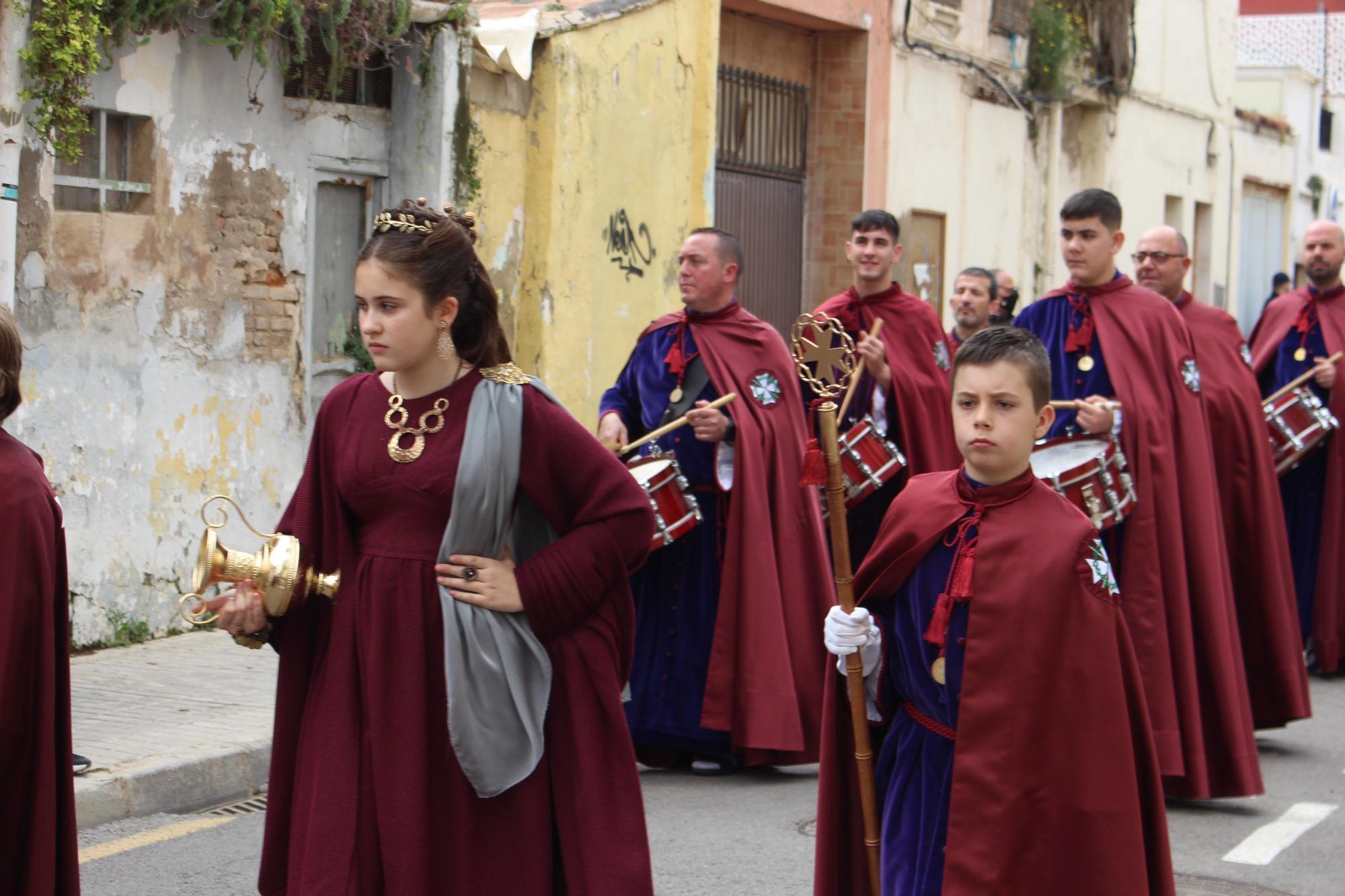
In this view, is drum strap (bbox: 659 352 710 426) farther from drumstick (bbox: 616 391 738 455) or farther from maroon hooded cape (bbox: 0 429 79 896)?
maroon hooded cape (bbox: 0 429 79 896)

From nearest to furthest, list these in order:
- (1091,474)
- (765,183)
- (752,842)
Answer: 1. (752,842)
2. (1091,474)
3. (765,183)

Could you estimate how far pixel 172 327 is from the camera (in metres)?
9.65

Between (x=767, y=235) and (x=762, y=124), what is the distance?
936 millimetres

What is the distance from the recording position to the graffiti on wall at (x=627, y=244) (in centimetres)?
1323

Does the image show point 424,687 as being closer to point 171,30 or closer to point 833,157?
point 171,30

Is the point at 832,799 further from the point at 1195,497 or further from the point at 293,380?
the point at 293,380

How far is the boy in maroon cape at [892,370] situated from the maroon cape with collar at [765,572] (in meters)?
0.64

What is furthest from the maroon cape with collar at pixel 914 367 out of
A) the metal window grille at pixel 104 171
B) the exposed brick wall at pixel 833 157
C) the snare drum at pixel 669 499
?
→ the exposed brick wall at pixel 833 157

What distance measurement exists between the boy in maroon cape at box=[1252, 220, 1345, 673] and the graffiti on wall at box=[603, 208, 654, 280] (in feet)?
14.0

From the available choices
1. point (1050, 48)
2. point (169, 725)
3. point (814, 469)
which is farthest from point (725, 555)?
point (1050, 48)

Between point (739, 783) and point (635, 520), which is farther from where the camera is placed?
point (739, 783)

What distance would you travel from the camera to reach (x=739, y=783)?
769cm

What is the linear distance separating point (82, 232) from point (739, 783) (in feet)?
13.4

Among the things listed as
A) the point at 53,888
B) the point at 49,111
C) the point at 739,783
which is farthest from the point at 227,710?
the point at 53,888
